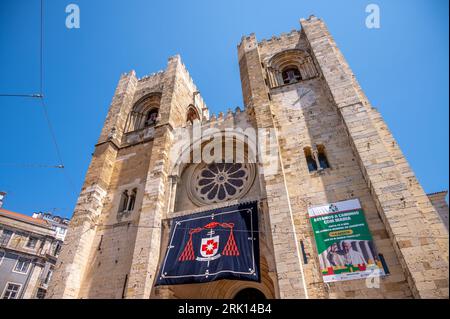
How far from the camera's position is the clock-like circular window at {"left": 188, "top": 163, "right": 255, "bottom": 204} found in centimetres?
1094

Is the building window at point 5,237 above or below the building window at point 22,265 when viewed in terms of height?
above

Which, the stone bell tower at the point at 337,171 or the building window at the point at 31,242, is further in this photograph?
the building window at the point at 31,242

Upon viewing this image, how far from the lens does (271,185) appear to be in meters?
8.80

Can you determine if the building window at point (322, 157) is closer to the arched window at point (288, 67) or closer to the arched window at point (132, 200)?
the arched window at point (288, 67)

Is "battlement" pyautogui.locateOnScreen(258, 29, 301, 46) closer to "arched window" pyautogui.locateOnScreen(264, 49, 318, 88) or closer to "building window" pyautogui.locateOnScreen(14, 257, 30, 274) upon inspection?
"arched window" pyautogui.locateOnScreen(264, 49, 318, 88)

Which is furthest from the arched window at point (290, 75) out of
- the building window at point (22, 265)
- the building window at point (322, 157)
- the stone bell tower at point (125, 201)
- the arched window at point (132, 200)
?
the building window at point (22, 265)

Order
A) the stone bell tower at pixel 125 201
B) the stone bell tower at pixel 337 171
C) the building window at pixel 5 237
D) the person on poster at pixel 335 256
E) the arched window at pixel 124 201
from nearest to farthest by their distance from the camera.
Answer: the stone bell tower at pixel 337 171
the person on poster at pixel 335 256
the stone bell tower at pixel 125 201
the arched window at pixel 124 201
the building window at pixel 5 237

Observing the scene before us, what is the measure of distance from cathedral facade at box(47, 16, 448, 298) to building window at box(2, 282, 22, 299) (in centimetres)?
1486

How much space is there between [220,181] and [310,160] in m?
3.90

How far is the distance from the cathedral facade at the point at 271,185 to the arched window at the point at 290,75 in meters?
0.06

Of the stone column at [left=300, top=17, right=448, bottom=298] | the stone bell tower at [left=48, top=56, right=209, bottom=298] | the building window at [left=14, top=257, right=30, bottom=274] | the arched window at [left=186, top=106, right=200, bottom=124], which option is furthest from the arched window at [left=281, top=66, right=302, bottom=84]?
the building window at [left=14, top=257, right=30, bottom=274]

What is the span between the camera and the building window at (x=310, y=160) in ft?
31.0

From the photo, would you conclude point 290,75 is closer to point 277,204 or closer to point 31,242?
point 277,204

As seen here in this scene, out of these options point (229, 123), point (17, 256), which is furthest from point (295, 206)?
point (17, 256)
